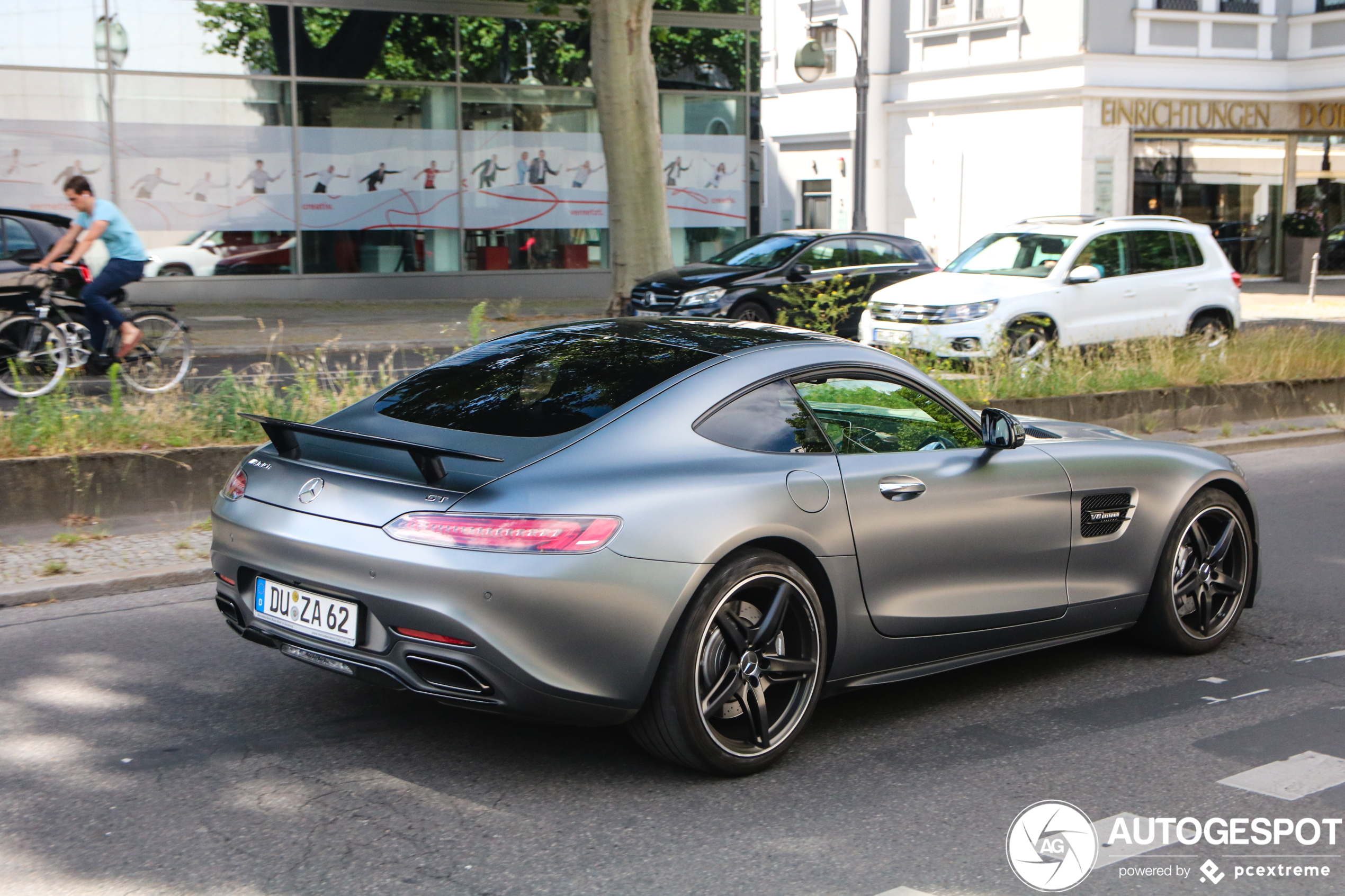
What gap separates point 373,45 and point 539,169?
11.9 ft

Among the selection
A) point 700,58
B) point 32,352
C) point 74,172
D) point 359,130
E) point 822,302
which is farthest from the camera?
point 700,58

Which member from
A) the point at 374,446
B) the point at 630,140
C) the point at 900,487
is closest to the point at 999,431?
the point at 900,487

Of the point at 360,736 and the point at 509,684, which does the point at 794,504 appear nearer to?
the point at 509,684

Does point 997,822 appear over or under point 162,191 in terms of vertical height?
under

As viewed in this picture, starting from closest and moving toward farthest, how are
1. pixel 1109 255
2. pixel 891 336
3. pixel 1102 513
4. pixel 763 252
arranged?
pixel 1102 513 → pixel 891 336 → pixel 1109 255 → pixel 763 252

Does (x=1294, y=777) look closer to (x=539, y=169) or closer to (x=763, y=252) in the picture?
(x=763, y=252)

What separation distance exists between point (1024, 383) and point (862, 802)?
787 centimetres

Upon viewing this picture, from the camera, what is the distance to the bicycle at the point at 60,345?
1181cm

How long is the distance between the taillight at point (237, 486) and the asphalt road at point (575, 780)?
31.3 inches

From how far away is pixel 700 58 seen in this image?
26.5 metres

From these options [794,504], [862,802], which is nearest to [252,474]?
[794,504]

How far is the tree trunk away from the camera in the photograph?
17156 mm

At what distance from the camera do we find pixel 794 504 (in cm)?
439
